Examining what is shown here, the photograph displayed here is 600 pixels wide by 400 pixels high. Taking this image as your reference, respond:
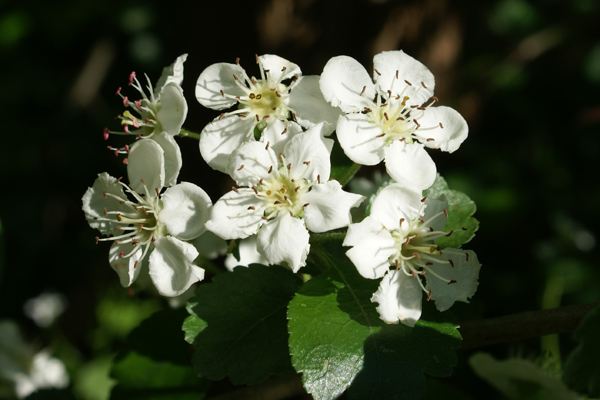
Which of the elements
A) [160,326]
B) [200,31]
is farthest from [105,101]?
[160,326]

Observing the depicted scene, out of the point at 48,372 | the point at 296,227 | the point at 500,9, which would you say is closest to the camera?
the point at 296,227

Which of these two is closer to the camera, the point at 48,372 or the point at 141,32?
the point at 48,372

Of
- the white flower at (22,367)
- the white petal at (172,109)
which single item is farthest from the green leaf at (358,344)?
the white flower at (22,367)

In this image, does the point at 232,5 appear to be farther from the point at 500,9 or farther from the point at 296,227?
the point at 296,227

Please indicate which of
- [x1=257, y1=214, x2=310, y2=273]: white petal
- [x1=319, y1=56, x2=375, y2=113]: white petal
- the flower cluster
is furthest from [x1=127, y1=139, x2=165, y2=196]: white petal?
[x1=319, y1=56, x2=375, y2=113]: white petal

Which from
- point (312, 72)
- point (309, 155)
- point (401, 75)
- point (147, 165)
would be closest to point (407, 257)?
point (309, 155)

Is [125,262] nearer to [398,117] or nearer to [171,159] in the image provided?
[171,159]
